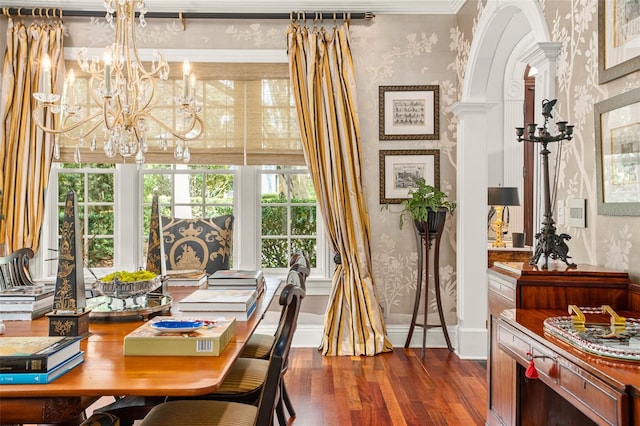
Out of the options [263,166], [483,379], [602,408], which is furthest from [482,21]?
[602,408]

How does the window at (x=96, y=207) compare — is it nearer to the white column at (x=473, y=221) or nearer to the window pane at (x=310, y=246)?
the window pane at (x=310, y=246)

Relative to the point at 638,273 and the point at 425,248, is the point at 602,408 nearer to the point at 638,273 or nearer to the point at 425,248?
the point at 638,273

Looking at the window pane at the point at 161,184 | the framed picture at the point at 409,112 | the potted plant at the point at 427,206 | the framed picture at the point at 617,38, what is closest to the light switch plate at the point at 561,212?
the framed picture at the point at 617,38

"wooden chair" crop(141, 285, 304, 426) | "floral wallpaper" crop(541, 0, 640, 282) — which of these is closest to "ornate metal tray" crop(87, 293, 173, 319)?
"wooden chair" crop(141, 285, 304, 426)

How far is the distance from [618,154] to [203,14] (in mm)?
→ 3414

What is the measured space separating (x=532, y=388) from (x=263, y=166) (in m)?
3.06

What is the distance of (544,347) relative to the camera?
66.8 inches

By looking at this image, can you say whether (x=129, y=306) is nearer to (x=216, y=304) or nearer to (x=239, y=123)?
(x=216, y=304)

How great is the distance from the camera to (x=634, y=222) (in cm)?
196

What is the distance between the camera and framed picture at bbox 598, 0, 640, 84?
1955 mm

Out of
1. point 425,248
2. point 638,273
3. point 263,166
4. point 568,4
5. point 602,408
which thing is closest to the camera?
point 602,408

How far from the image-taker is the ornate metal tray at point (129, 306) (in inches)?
78.6

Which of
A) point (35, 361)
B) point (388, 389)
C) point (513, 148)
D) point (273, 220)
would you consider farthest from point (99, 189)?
point (513, 148)

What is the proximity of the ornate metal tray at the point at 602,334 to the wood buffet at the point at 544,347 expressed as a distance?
0.07ft
